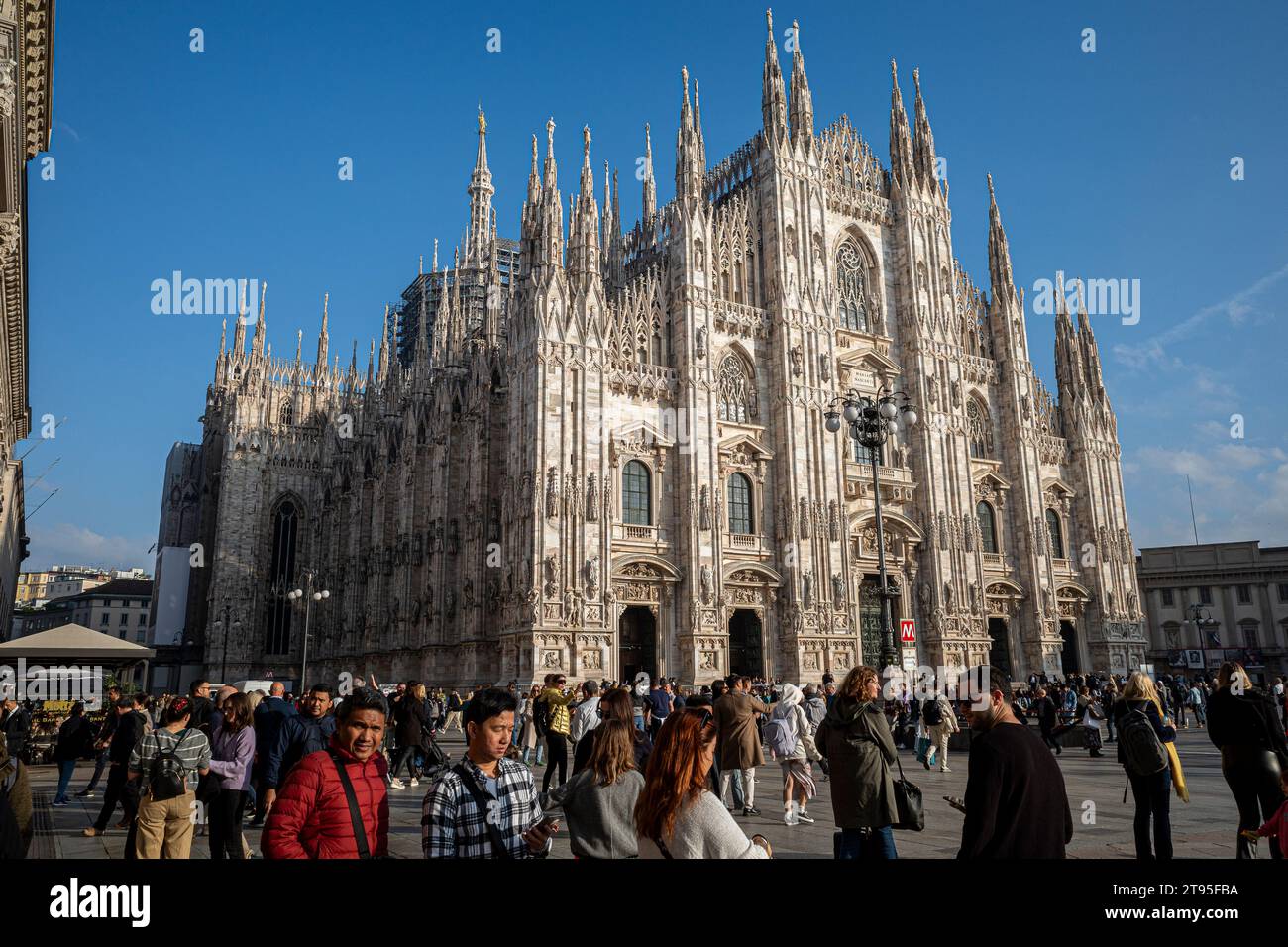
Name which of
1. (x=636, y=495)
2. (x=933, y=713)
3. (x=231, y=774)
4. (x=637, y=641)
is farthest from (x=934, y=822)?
(x=636, y=495)

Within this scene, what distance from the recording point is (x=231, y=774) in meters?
7.57

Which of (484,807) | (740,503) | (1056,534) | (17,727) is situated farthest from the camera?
(1056,534)

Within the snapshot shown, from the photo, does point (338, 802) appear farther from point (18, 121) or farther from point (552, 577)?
point (552, 577)

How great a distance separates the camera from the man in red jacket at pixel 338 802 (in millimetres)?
3766

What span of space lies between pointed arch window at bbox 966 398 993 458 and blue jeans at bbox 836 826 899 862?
36401 mm

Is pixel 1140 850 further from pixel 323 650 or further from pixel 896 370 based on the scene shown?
pixel 323 650

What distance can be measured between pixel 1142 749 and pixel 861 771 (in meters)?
2.94

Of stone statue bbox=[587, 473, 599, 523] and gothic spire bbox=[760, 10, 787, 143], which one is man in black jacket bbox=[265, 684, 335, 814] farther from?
gothic spire bbox=[760, 10, 787, 143]

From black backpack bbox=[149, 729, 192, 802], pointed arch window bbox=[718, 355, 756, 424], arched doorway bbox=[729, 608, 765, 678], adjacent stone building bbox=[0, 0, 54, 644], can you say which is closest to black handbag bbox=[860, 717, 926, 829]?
black backpack bbox=[149, 729, 192, 802]

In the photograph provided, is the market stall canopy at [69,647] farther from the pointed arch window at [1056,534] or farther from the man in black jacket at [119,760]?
the pointed arch window at [1056,534]

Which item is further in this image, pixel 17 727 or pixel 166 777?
pixel 17 727

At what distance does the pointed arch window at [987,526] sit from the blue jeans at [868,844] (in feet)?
115
